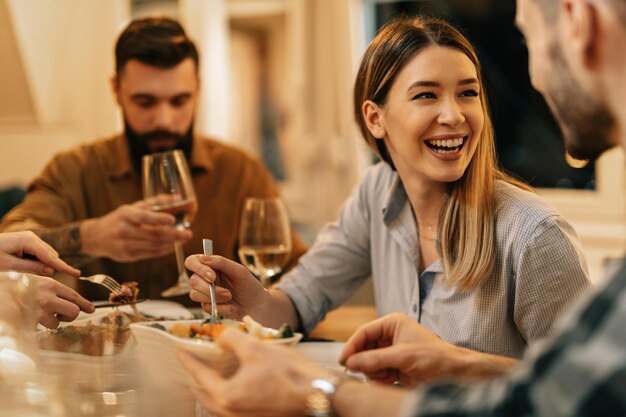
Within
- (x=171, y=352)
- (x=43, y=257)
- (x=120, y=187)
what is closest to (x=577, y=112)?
(x=171, y=352)

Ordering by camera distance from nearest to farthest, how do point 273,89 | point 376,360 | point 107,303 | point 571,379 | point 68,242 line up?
point 571,379 < point 376,360 < point 107,303 < point 68,242 < point 273,89

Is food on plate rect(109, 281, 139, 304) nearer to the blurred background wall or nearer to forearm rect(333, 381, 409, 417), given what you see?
forearm rect(333, 381, 409, 417)

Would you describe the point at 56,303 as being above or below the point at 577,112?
below

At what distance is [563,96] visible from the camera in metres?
0.96

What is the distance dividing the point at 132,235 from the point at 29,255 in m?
0.37

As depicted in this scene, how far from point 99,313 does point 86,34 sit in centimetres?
297

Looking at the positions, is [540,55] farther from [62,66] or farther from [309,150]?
[62,66]

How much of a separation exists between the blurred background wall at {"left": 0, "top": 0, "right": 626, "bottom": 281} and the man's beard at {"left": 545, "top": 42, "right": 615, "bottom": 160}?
1967 mm

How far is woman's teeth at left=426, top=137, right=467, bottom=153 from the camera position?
1359 millimetres

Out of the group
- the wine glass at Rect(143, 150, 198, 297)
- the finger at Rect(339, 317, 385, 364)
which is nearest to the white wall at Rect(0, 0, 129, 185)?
the wine glass at Rect(143, 150, 198, 297)

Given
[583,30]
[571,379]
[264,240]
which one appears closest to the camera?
[571,379]

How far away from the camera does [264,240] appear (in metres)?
1.62

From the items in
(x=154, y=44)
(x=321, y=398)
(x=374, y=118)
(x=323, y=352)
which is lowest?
(x=323, y=352)

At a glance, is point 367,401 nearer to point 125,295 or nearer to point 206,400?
point 206,400
